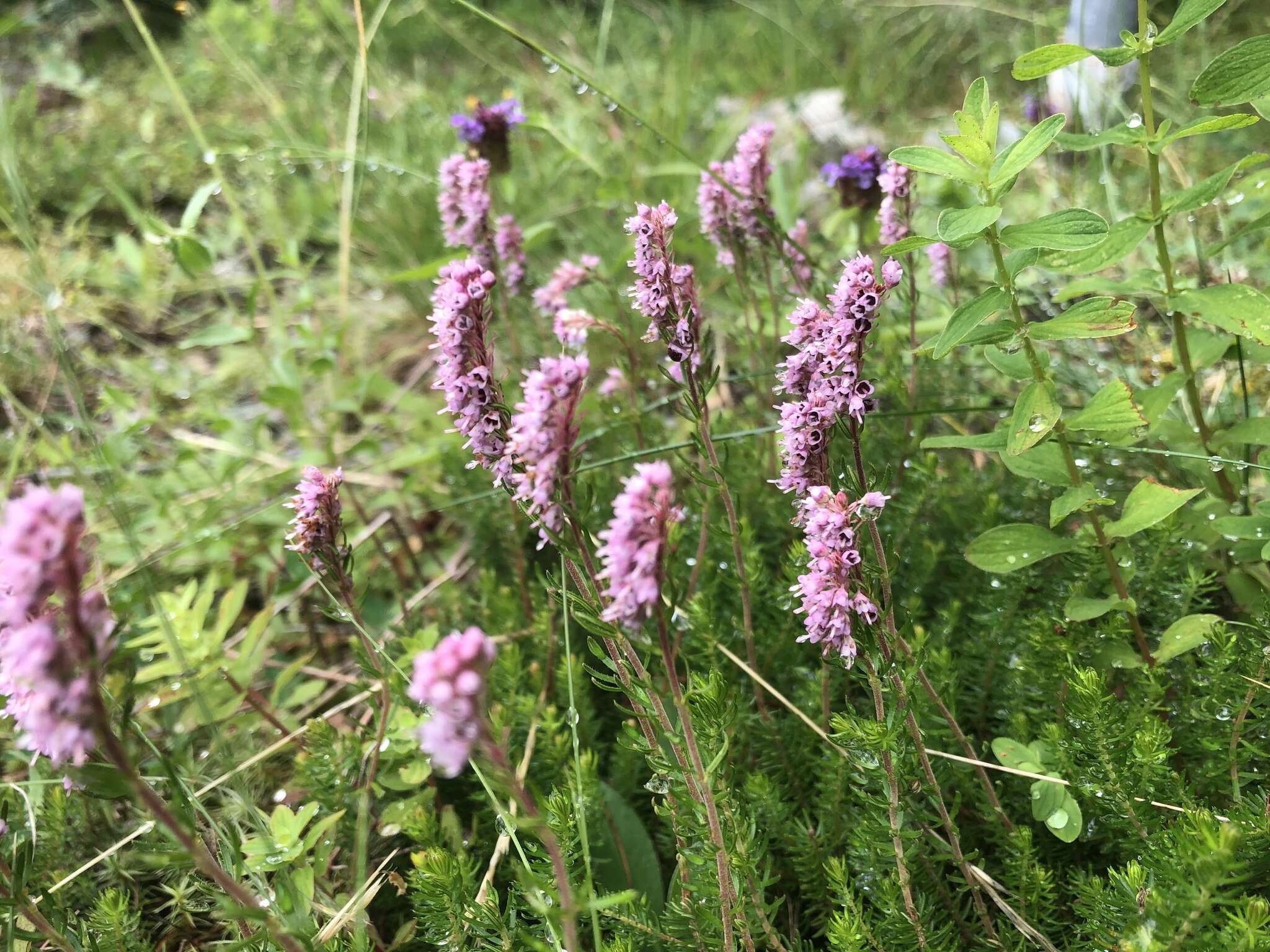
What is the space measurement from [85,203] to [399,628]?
4038 mm

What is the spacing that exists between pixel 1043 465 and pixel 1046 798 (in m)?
0.71

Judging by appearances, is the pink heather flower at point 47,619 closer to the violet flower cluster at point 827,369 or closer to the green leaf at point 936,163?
the violet flower cluster at point 827,369

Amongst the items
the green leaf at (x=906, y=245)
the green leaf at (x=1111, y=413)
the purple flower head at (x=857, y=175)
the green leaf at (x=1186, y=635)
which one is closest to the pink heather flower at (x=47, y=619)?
the green leaf at (x=906, y=245)

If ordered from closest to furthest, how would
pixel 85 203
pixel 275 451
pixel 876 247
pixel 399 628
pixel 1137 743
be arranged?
1. pixel 1137 743
2. pixel 399 628
3. pixel 876 247
4. pixel 275 451
5. pixel 85 203

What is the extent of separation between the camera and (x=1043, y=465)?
6.72 feet

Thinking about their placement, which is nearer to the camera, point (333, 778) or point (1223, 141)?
point (333, 778)

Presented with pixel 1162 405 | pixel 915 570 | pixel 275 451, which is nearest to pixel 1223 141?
pixel 1162 405

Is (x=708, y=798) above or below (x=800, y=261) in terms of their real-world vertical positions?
below

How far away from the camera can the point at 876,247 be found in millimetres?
3393

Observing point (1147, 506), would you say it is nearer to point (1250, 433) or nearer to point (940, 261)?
point (1250, 433)

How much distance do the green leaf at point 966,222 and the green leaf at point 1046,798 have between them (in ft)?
3.68

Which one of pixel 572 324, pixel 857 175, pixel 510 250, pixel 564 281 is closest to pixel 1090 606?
pixel 572 324

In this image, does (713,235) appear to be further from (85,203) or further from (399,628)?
(85,203)

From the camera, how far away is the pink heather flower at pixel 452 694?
1.07 meters
